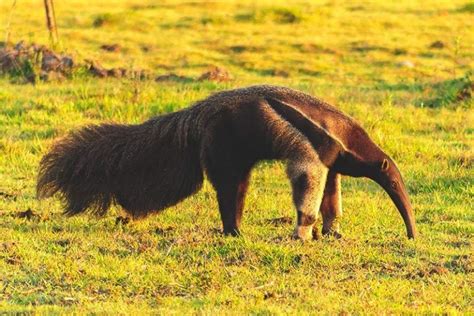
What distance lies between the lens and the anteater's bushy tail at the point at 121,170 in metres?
7.23

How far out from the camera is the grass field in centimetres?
560

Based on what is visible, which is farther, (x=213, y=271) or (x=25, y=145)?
(x=25, y=145)

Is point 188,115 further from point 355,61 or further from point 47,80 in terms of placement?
point 355,61

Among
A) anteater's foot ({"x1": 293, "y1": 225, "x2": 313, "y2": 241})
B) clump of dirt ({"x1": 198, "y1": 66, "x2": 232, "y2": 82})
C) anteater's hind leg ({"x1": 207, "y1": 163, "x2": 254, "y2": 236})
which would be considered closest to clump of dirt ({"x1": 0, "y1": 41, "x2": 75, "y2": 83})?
clump of dirt ({"x1": 198, "y1": 66, "x2": 232, "y2": 82})

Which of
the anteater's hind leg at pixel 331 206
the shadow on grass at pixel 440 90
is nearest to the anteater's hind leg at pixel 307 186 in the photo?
the anteater's hind leg at pixel 331 206

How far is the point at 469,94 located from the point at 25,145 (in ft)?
22.0

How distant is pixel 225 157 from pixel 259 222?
1078 millimetres

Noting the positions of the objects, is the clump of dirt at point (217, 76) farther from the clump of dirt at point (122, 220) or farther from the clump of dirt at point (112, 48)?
the clump of dirt at point (122, 220)

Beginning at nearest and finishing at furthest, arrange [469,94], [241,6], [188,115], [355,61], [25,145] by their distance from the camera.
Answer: [188,115], [25,145], [469,94], [355,61], [241,6]

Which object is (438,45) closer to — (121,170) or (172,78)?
(172,78)

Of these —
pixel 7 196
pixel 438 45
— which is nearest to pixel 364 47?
pixel 438 45

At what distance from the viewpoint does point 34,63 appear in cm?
1484

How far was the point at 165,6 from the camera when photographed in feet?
97.2

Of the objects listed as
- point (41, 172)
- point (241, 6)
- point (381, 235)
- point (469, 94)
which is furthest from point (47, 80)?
point (241, 6)
